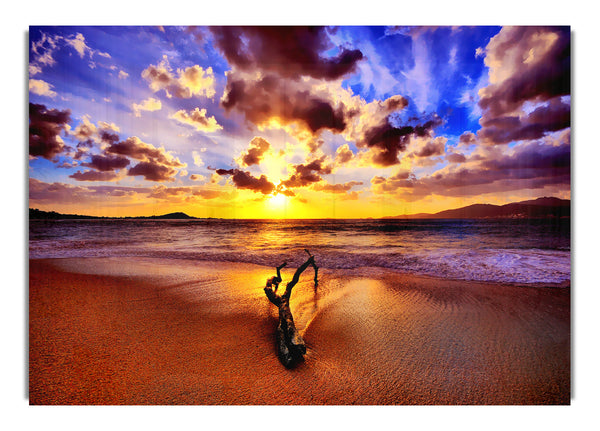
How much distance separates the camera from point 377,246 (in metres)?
8.45

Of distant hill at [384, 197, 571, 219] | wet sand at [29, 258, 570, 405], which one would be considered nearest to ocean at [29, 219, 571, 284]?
distant hill at [384, 197, 571, 219]

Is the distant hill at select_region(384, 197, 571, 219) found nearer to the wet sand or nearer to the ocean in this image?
the ocean

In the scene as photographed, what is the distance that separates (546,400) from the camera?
2352mm

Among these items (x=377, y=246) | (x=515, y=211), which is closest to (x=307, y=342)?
(x=515, y=211)

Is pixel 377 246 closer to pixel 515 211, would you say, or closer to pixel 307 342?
pixel 515 211

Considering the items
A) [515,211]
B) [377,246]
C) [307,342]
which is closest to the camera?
[307,342]

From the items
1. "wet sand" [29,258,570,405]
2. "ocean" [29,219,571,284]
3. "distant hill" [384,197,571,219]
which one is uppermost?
"distant hill" [384,197,571,219]

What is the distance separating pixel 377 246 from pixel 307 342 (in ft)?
21.0

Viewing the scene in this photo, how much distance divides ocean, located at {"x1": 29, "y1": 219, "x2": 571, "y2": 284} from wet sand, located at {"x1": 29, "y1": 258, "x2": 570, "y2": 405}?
972mm

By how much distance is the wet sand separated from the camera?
2.13 metres
